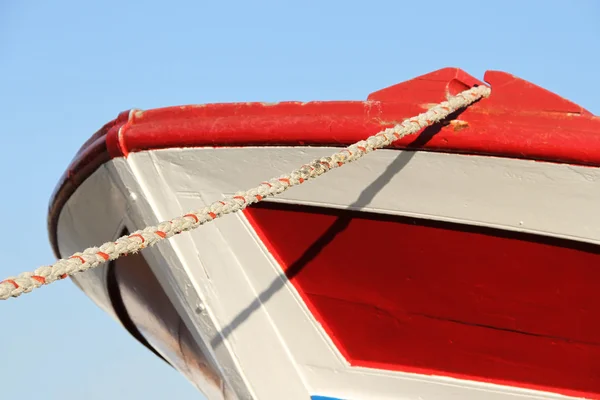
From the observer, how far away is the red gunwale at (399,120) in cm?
274

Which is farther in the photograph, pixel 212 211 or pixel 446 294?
pixel 446 294

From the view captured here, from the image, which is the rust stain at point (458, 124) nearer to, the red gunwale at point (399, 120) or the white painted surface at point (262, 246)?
the red gunwale at point (399, 120)

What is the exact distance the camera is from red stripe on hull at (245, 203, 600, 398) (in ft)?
9.59

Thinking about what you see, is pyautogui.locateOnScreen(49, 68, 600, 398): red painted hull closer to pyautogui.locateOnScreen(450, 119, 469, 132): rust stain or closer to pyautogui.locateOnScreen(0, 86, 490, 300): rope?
pyautogui.locateOnScreen(450, 119, 469, 132): rust stain

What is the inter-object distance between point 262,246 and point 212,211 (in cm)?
116

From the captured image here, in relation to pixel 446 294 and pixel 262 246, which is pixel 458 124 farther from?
pixel 262 246

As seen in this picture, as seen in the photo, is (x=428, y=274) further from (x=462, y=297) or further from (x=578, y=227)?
(x=578, y=227)

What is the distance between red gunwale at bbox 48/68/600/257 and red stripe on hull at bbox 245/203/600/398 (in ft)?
1.07

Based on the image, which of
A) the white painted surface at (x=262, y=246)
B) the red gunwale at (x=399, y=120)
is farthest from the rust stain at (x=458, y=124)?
the white painted surface at (x=262, y=246)

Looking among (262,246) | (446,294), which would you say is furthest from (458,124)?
(262,246)

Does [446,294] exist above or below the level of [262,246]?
below

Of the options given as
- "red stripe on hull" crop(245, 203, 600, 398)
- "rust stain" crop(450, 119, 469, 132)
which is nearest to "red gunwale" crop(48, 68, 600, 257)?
"rust stain" crop(450, 119, 469, 132)

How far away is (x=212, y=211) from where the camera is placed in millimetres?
2180

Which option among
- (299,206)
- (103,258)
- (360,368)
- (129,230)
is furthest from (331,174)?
(103,258)
